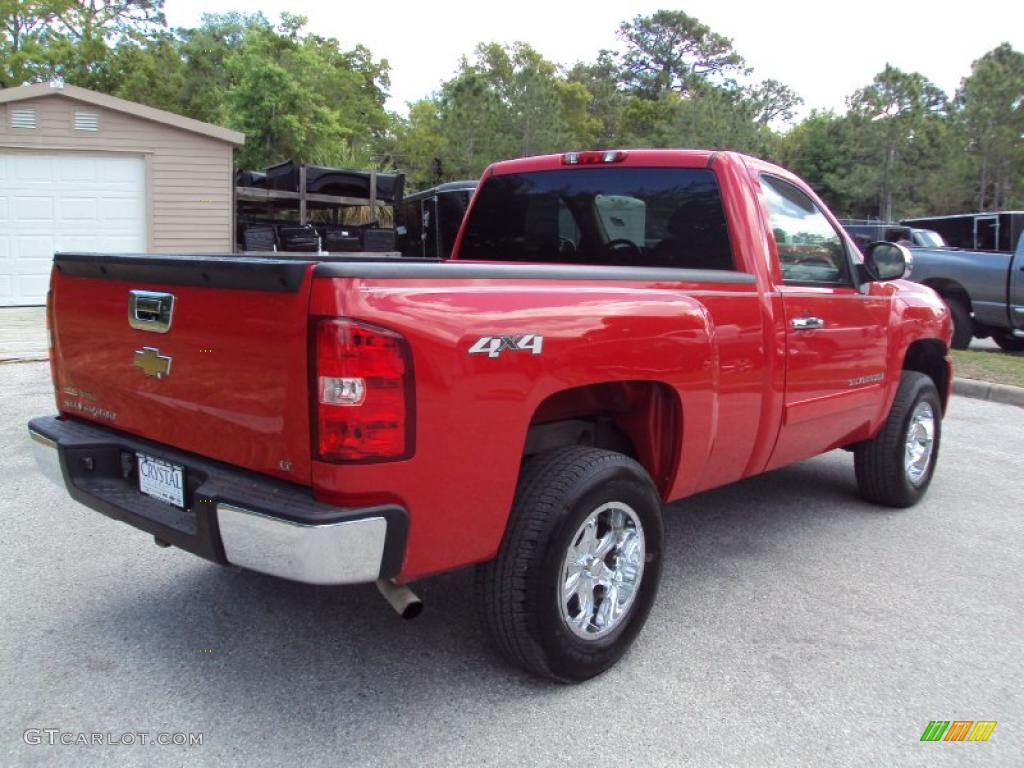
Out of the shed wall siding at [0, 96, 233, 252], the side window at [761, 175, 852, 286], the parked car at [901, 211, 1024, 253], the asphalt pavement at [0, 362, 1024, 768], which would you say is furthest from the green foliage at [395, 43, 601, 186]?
the asphalt pavement at [0, 362, 1024, 768]

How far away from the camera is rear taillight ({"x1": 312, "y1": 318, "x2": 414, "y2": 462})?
2361 millimetres

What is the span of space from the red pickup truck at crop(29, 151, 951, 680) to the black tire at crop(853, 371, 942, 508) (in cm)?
68

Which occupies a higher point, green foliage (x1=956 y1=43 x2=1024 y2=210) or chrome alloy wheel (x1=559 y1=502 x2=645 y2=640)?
green foliage (x1=956 y1=43 x2=1024 y2=210)

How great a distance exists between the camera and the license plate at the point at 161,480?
9.30ft

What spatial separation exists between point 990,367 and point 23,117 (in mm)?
14157

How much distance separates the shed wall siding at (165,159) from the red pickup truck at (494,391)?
467 inches

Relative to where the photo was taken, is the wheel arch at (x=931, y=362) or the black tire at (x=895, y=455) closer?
the black tire at (x=895, y=455)

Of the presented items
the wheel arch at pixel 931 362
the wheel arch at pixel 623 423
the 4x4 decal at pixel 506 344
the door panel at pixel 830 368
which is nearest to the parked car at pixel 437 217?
the wheel arch at pixel 931 362

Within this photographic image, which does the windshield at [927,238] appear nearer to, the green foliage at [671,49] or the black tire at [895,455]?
the black tire at [895,455]

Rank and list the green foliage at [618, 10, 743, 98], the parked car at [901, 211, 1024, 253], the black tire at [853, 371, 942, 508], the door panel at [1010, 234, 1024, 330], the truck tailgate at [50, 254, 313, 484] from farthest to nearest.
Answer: the green foliage at [618, 10, 743, 98] < the parked car at [901, 211, 1024, 253] < the door panel at [1010, 234, 1024, 330] < the black tire at [853, 371, 942, 508] < the truck tailgate at [50, 254, 313, 484]

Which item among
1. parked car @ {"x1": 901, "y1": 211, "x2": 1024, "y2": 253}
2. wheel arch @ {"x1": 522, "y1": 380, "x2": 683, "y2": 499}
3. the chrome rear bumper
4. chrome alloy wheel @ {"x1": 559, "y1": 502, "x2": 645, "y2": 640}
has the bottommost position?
chrome alloy wheel @ {"x1": 559, "y1": 502, "x2": 645, "y2": 640}

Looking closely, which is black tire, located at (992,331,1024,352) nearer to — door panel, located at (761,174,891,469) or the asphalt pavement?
the asphalt pavement

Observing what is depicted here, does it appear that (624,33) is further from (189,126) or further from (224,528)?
(224,528)

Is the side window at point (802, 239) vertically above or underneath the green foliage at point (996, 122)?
underneath
